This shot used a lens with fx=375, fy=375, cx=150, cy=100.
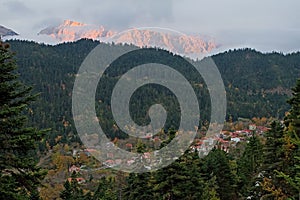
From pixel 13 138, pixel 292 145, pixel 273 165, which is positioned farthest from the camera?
pixel 273 165

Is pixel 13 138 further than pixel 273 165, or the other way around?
pixel 273 165

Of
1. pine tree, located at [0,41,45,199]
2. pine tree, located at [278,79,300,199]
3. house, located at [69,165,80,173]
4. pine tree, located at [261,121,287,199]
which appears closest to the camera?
pine tree, located at [0,41,45,199]

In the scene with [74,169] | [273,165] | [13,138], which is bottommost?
[74,169]

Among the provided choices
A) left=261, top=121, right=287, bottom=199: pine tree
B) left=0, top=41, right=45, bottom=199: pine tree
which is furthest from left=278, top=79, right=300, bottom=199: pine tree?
left=0, top=41, right=45, bottom=199: pine tree

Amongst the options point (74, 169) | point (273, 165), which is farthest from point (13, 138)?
point (74, 169)

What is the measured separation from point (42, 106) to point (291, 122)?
156 m

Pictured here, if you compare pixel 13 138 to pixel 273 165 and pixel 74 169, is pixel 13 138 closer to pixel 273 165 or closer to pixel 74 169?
pixel 273 165

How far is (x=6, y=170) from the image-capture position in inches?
405

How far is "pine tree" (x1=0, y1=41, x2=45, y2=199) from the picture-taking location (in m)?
9.85

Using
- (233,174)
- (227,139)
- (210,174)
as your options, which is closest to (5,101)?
(210,174)

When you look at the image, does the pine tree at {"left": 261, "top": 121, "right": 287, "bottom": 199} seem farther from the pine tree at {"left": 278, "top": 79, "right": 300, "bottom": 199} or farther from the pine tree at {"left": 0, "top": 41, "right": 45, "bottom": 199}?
the pine tree at {"left": 0, "top": 41, "right": 45, "bottom": 199}

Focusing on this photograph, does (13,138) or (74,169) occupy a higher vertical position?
(13,138)

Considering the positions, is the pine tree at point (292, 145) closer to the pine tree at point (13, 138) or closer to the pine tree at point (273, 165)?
the pine tree at point (273, 165)

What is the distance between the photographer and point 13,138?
32.7 feet
